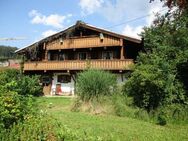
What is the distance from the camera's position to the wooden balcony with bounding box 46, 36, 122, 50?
35775 millimetres

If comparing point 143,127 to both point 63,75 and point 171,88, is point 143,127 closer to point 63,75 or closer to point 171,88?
point 171,88

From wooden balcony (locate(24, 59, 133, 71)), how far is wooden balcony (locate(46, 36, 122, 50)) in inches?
64.4

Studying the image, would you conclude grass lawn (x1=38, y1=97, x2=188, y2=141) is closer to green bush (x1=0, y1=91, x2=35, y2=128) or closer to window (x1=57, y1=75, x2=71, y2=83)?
green bush (x1=0, y1=91, x2=35, y2=128)

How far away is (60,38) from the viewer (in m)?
38.6

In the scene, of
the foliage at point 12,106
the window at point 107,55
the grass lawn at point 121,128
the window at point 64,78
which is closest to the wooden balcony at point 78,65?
the window at point 64,78

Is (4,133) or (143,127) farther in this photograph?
(143,127)

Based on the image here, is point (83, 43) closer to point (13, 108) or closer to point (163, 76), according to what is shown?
point (163, 76)

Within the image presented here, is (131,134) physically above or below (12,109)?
below

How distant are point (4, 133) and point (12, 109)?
0.77 meters

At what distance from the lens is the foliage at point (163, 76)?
20.0 m

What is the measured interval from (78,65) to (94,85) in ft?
52.1

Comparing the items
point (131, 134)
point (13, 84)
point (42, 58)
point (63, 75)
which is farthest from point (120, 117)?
point (42, 58)

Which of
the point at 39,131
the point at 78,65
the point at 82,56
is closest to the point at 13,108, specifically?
the point at 39,131

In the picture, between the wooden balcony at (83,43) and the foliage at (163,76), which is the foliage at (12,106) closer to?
the foliage at (163,76)
